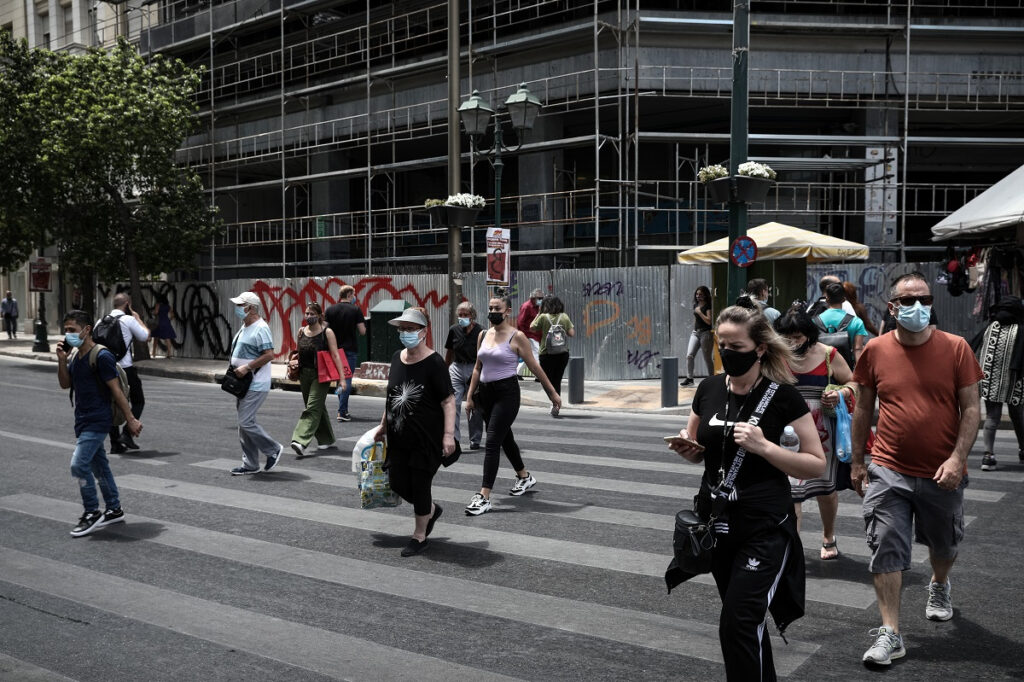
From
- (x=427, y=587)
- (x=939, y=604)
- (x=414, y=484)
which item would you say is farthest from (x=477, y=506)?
(x=939, y=604)

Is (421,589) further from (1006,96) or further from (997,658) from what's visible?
(1006,96)

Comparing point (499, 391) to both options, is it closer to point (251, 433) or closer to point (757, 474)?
point (251, 433)

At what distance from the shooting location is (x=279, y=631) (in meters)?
4.74

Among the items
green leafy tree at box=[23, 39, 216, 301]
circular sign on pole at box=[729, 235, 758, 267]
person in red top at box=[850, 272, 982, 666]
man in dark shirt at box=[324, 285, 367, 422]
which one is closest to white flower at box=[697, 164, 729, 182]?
circular sign on pole at box=[729, 235, 758, 267]

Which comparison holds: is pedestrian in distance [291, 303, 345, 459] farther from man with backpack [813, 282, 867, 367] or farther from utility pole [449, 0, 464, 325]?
utility pole [449, 0, 464, 325]

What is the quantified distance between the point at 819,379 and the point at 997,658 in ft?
6.35

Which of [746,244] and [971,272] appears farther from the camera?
[971,272]

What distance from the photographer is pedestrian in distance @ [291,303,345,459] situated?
32.4ft

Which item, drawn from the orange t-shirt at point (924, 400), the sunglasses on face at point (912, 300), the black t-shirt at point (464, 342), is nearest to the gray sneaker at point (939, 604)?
the orange t-shirt at point (924, 400)

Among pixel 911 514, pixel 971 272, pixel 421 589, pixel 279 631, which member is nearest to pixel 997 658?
pixel 911 514

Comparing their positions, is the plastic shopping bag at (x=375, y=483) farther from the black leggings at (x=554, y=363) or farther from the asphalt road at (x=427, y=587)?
the black leggings at (x=554, y=363)

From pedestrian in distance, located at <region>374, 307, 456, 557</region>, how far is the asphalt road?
0.40 meters

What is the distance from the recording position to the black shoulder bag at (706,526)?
11.3 ft

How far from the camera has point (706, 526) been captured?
3461 mm
